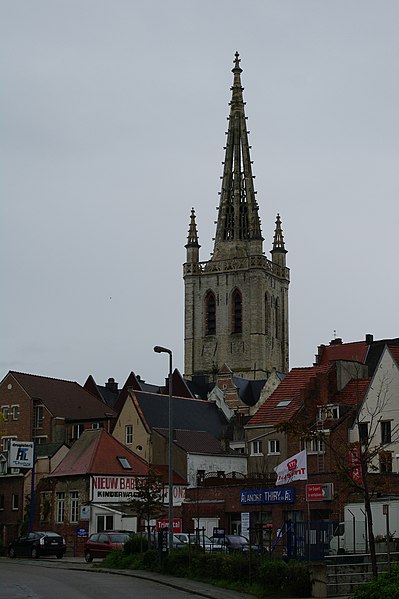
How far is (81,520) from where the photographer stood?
6181cm

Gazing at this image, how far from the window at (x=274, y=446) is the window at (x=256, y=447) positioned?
81 centimetres

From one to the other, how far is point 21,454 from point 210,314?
82.4 meters

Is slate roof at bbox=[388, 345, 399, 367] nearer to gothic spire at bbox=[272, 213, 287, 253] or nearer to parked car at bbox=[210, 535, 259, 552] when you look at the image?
parked car at bbox=[210, 535, 259, 552]

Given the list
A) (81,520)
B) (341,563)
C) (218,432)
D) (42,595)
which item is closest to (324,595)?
(341,563)

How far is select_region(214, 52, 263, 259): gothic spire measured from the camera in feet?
500

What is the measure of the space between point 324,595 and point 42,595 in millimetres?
7494

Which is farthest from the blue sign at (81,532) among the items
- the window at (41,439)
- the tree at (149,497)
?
the window at (41,439)

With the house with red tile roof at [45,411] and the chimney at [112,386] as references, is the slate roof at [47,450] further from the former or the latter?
the chimney at [112,386]

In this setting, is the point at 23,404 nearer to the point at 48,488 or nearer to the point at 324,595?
the point at 48,488

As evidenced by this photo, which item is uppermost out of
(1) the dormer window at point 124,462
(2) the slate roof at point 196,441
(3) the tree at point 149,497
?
(2) the slate roof at point 196,441

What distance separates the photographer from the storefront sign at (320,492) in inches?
2067

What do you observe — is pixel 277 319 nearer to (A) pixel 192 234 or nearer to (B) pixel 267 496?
(A) pixel 192 234

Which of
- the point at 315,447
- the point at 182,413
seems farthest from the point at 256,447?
the point at 182,413

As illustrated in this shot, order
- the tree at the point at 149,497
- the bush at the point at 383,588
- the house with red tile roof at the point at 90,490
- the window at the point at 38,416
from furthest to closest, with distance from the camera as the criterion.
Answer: the window at the point at 38,416
the house with red tile roof at the point at 90,490
the tree at the point at 149,497
the bush at the point at 383,588
